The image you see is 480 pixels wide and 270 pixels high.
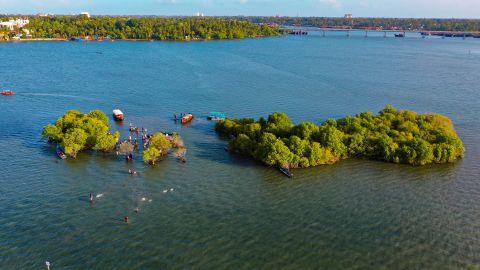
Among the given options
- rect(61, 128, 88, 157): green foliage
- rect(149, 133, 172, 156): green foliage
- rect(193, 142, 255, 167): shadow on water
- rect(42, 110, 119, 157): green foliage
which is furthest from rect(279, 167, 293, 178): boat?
rect(61, 128, 88, 157): green foliage

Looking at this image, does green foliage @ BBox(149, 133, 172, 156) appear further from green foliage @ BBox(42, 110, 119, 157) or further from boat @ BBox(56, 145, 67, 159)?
boat @ BBox(56, 145, 67, 159)

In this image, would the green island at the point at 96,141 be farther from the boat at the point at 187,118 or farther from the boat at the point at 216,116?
the boat at the point at 216,116

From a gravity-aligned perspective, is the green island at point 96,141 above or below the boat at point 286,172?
above

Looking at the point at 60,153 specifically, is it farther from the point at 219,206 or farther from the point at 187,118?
the point at 219,206

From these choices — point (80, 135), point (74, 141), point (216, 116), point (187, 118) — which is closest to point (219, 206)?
point (80, 135)

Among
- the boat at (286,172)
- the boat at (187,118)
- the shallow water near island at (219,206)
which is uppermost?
the boat at (187,118)

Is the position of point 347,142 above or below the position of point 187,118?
above

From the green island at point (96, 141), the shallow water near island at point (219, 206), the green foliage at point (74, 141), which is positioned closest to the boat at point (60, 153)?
the green island at point (96, 141)
